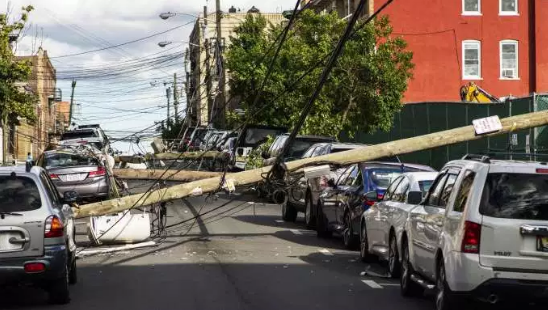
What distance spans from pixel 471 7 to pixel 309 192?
100 feet

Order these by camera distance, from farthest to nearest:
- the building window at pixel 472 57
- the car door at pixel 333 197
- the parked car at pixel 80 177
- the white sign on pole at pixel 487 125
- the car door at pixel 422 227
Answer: the building window at pixel 472 57
the parked car at pixel 80 177
the car door at pixel 333 197
the white sign on pole at pixel 487 125
the car door at pixel 422 227

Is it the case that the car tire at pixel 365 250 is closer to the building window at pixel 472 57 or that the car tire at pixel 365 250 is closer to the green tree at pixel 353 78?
the green tree at pixel 353 78

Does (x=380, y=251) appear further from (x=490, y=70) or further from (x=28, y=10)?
(x=490, y=70)

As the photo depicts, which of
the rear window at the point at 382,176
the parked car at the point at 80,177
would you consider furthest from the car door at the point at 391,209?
the parked car at the point at 80,177

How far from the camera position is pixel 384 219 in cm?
1380

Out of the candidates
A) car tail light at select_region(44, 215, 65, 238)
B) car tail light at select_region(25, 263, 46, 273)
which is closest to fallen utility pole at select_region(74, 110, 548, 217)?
car tail light at select_region(44, 215, 65, 238)

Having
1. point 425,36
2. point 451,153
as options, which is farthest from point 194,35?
point 451,153

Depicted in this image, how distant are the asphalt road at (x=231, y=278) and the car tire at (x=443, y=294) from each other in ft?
3.66

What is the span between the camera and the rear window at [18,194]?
10812mm

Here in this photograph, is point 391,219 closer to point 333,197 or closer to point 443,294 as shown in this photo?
point 443,294

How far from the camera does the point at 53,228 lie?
10.7 m

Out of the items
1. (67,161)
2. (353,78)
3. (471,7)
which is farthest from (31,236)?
(471,7)

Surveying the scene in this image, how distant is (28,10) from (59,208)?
2781 centimetres

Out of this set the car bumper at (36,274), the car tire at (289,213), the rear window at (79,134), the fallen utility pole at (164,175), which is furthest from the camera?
the rear window at (79,134)
